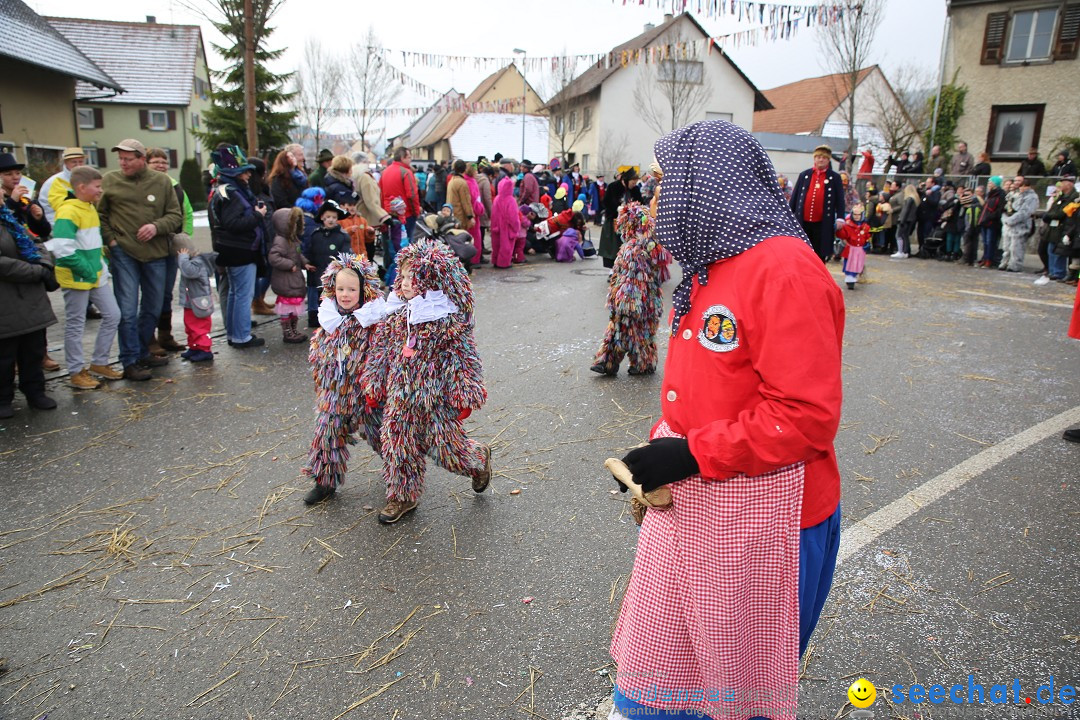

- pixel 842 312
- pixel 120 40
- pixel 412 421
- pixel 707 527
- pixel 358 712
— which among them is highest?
pixel 120 40

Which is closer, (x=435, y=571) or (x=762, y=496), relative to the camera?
(x=762, y=496)

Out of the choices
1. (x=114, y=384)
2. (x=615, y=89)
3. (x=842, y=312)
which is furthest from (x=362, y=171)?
(x=615, y=89)

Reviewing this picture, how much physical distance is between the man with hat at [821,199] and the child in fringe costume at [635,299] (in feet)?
11.2

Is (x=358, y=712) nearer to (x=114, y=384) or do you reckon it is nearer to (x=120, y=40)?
(x=114, y=384)

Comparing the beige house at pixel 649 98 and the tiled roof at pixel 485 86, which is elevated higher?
the tiled roof at pixel 485 86

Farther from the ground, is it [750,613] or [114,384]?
[750,613]

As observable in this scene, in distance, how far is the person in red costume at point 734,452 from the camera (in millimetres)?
1545

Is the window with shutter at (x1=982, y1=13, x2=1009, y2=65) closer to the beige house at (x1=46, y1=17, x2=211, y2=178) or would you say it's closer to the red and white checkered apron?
the red and white checkered apron

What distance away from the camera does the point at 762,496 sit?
167 centimetres

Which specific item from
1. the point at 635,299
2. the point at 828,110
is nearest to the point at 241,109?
the point at 635,299

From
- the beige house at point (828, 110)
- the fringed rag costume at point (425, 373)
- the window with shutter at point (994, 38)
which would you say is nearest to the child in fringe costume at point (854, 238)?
the fringed rag costume at point (425, 373)

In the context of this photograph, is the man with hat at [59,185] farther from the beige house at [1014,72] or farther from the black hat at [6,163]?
the beige house at [1014,72]

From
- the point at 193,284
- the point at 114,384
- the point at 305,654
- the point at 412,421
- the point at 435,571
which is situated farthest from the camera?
the point at 193,284

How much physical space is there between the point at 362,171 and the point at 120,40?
1416 inches
